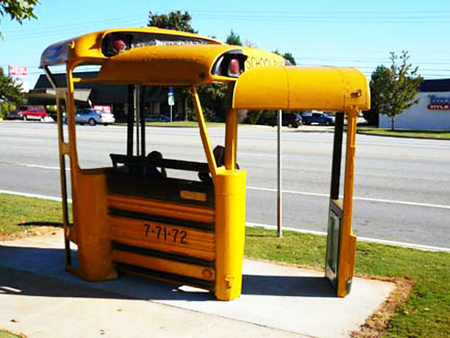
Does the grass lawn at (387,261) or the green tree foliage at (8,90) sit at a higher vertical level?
the green tree foliage at (8,90)

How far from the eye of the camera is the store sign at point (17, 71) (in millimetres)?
76012

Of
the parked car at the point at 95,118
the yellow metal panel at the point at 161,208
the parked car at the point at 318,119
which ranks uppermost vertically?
the yellow metal panel at the point at 161,208

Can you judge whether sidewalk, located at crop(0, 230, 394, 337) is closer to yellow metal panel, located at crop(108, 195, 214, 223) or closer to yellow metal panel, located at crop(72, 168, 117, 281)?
yellow metal panel, located at crop(72, 168, 117, 281)

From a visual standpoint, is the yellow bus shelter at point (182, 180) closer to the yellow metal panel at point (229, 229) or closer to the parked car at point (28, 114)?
the yellow metal panel at point (229, 229)

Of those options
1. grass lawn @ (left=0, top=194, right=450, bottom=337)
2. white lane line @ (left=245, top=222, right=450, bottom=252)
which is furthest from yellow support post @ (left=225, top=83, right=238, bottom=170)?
white lane line @ (left=245, top=222, right=450, bottom=252)

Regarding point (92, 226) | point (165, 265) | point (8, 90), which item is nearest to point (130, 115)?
point (92, 226)

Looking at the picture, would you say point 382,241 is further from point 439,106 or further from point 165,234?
point 439,106

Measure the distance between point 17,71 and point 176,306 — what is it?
79.9m

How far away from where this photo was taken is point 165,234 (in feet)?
17.5

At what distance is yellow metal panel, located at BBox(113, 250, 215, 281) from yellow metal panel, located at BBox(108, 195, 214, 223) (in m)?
0.45

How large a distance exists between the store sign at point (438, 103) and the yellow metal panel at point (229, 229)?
49777 millimetres

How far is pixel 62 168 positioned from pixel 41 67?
3.55 feet

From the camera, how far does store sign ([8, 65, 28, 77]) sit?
249ft

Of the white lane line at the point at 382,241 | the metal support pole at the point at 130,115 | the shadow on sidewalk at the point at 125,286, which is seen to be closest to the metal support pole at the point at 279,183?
the white lane line at the point at 382,241
